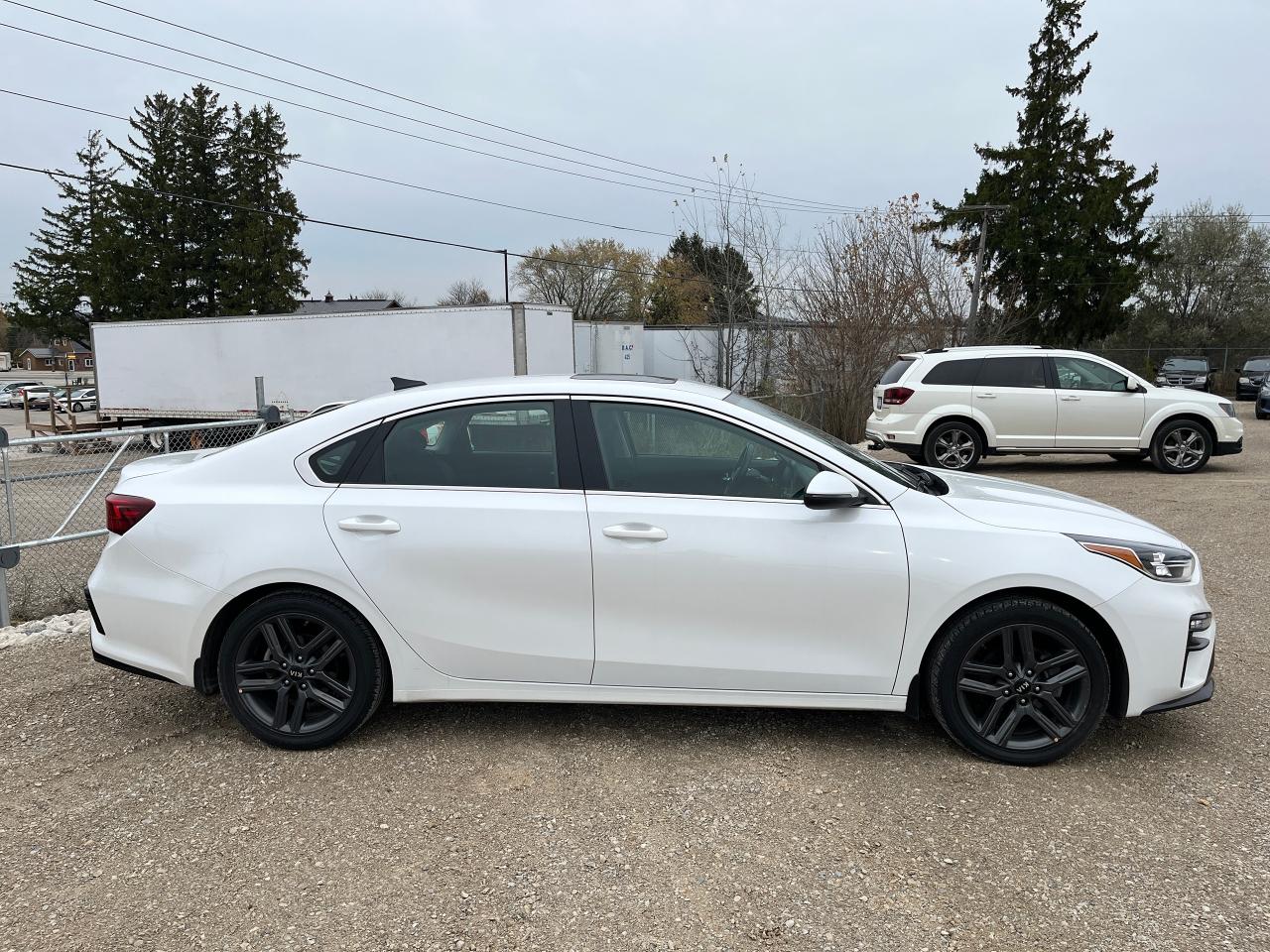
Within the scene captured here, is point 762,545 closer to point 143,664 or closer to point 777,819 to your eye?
point 777,819

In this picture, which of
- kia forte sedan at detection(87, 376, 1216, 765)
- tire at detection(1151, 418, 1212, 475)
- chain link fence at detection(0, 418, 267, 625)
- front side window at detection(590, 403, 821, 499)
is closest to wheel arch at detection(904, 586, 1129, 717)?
kia forte sedan at detection(87, 376, 1216, 765)

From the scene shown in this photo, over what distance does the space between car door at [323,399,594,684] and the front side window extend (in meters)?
0.18

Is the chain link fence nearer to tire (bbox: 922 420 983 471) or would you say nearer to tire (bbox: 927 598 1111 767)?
tire (bbox: 927 598 1111 767)

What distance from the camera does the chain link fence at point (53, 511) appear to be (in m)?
6.00

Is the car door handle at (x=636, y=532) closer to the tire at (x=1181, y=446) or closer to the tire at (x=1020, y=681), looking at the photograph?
the tire at (x=1020, y=681)

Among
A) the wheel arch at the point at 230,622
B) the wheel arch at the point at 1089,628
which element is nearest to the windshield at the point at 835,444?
the wheel arch at the point at 1089,628

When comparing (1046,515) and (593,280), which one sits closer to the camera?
(1046,515)

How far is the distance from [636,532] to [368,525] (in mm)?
1103

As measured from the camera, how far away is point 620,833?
3.11 meters

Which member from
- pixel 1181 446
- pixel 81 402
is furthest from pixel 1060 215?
pixel 81 402

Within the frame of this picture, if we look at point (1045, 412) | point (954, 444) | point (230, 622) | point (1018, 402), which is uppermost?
point (1018, 402)

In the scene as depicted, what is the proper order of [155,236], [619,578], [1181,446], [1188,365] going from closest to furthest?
[619,578] < [1181,446] < [1188,365] < [155,236]

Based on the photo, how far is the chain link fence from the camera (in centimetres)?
600

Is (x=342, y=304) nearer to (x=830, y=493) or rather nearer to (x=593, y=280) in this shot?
(x=593, y=280)
